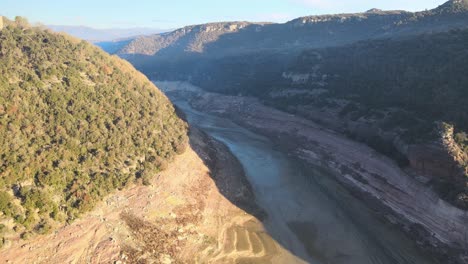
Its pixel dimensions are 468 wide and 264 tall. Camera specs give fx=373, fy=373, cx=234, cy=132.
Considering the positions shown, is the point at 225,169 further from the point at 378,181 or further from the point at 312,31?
the point at 312,31

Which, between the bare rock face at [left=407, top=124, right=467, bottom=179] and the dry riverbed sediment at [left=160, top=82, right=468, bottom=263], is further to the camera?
the bare rock face at [left=407, top=124, right=467, bottom=179]


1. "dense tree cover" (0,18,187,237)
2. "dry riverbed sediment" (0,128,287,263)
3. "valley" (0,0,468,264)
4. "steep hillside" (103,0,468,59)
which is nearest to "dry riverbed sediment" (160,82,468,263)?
"valley" (0,0,468,264)

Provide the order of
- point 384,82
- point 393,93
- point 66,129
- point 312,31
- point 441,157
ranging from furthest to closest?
1. point 312,31
2. point 384,82
3. point 393,93
4. point 441,157
5. point 66,129

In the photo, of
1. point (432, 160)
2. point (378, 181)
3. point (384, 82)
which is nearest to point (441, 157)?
point (432, 160)

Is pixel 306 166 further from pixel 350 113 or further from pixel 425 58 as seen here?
pixel 425 58

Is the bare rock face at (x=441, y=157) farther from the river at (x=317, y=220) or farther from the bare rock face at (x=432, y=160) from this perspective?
the river at (x=317, y=220)

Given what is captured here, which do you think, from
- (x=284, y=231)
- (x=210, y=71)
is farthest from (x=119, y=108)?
(x=210, y=71)

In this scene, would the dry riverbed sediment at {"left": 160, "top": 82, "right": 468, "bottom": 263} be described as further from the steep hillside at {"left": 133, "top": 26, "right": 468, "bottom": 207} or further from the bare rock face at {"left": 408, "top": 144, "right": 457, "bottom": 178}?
the steep hillside at {"left": 133, "top": 26, "right": 468, "bottom": 207}
